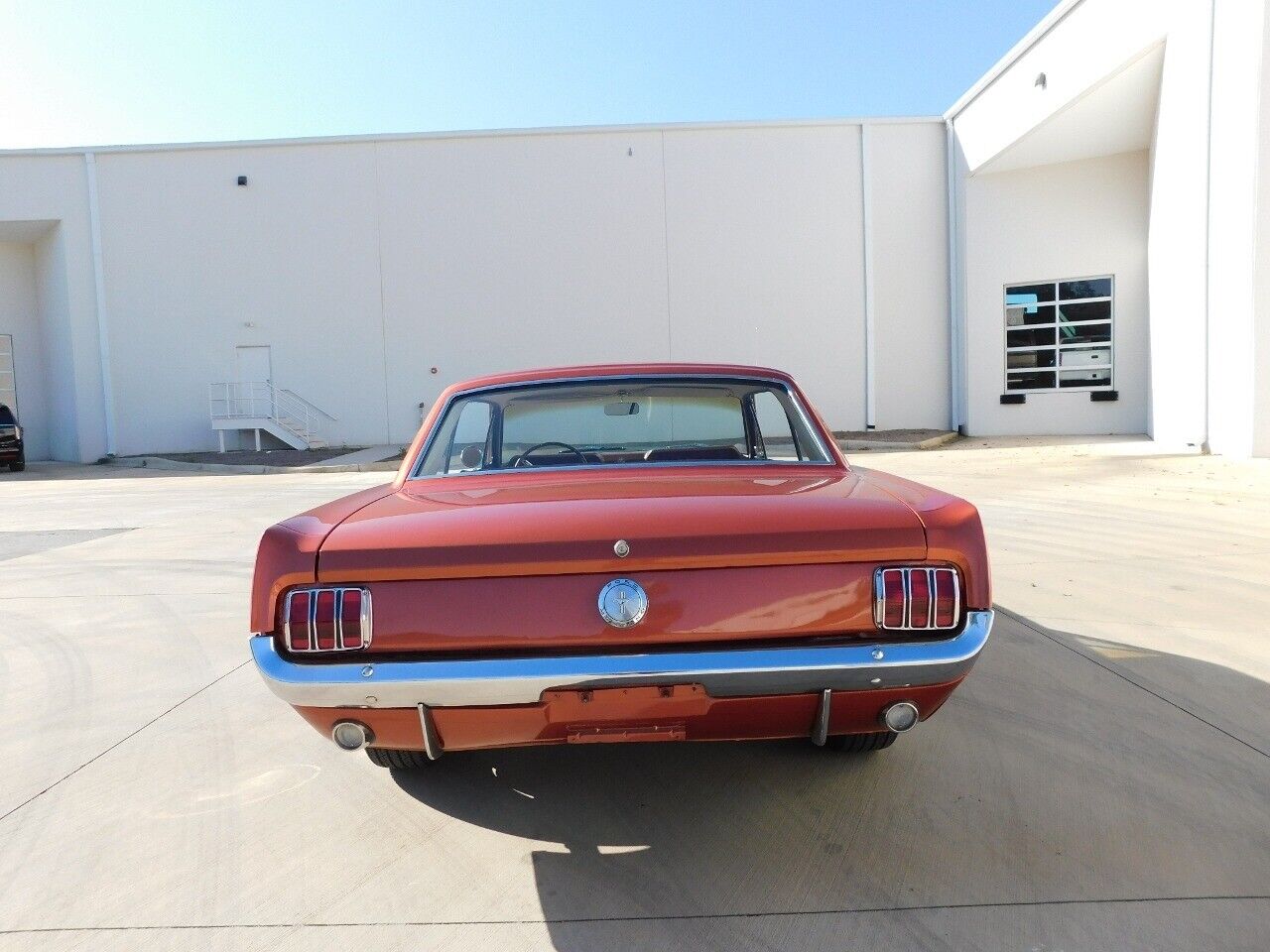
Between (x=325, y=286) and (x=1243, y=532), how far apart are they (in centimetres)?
1930

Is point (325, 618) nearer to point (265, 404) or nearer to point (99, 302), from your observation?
point (265, 404)

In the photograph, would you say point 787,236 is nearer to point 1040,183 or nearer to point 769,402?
point 1040,183

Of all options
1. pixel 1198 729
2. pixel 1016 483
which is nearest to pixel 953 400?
pixel 1016 483

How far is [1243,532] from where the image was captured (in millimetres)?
6816

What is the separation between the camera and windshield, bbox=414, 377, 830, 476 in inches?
129

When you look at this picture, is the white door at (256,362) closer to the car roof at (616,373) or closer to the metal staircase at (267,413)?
the metal staircase at (267,413)

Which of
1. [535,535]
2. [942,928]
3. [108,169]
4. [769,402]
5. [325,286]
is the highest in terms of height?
[108,169]

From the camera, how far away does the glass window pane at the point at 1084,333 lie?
18.0 m

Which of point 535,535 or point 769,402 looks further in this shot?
A: point 769,402

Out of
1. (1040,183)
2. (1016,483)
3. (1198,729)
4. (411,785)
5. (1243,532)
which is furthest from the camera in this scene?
(1040,183)

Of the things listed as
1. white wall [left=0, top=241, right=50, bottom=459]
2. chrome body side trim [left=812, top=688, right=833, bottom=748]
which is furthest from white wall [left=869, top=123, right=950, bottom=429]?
white wall [left=0, top=241, right=50, bottom=459]

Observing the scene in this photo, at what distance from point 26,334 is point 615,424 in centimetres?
2698

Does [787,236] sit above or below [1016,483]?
above

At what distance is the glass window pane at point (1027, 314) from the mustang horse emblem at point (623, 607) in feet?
61.2
